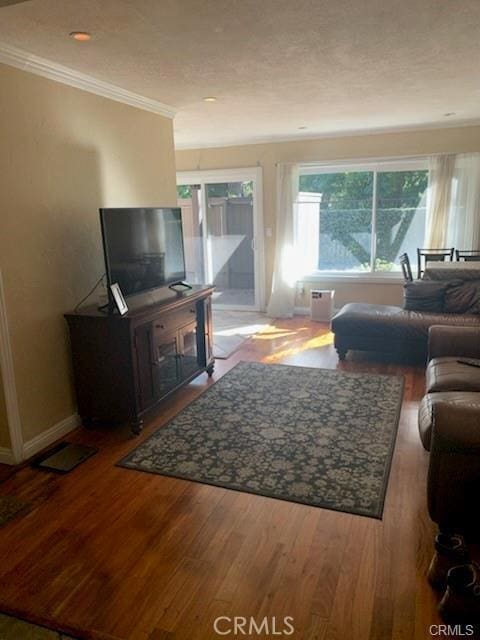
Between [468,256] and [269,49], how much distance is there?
3897mm

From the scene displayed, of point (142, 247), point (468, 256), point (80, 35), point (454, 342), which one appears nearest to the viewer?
point (80, 35)

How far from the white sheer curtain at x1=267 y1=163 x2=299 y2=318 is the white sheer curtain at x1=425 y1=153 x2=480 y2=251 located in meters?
1.74

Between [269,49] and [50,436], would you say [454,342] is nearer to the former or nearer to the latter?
[269,49]

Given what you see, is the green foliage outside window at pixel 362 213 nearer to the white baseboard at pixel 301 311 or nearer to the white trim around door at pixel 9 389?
the white baseboard at pixel 301 311

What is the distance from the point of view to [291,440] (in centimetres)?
312

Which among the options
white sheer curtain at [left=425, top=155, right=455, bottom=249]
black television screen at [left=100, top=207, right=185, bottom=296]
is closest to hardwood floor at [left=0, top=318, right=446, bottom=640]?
black television screen at [left=100, top=207, right=185, bottom=296]

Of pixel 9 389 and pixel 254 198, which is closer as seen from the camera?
pixel 9 389

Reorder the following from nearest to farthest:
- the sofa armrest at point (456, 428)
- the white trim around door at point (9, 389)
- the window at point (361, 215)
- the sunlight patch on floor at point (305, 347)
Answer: the sofa armrest at point (456, 428) → the white trim around door at point (9, 389) → the sunlight patch on floor at point (305, 347) → the window at point (361, 215)

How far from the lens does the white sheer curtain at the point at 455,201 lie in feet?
18.5

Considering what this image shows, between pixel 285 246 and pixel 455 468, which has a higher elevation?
pixel 285 246

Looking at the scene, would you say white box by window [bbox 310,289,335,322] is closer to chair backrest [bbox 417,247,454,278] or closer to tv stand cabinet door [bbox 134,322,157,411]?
chair backrest [bbox 417,247,454,278]

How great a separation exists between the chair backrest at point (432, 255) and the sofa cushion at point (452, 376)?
2700mm

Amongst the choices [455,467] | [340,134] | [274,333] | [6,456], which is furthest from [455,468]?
[340,134]

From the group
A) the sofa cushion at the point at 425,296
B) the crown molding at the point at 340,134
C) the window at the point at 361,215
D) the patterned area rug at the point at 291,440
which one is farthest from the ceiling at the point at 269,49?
the patterned area rug at the point at 291,440
